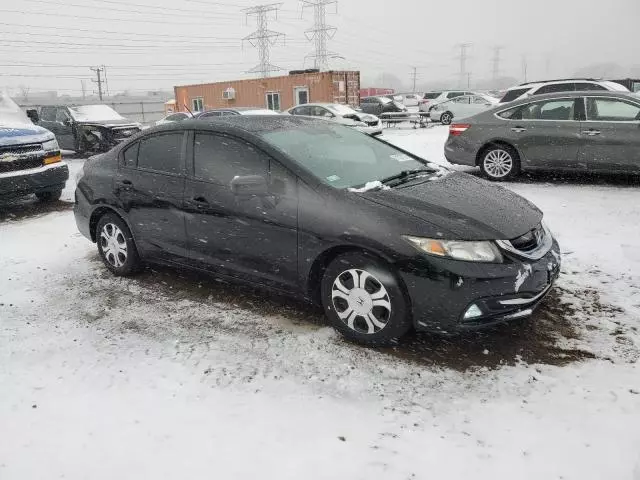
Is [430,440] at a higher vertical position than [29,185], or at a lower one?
lower

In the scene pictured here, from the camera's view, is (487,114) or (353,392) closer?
(353,392)

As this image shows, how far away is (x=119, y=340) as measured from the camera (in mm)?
3656

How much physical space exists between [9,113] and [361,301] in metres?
7.98

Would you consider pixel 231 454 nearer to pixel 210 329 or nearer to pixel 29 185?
pixel 210 329

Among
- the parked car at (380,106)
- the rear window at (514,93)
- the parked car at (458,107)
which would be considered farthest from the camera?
the parked car at (380,106)

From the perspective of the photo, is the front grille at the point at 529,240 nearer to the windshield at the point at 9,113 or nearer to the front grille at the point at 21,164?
the front grille at the point at 21,164

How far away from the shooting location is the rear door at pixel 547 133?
300 inches

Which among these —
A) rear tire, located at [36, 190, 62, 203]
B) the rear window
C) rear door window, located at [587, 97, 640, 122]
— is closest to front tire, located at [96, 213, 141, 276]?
rear tire, located at [36, 190, 62, 203]

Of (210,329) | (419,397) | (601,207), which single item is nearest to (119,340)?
(210,329)

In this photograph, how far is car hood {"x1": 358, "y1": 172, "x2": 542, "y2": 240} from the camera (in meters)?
3.13

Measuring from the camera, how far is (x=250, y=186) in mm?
3529

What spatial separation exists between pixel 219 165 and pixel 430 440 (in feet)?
8.07

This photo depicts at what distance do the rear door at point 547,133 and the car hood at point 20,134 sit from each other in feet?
23.4

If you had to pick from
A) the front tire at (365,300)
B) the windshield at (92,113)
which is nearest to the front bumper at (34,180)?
the front tire at (365,300)
